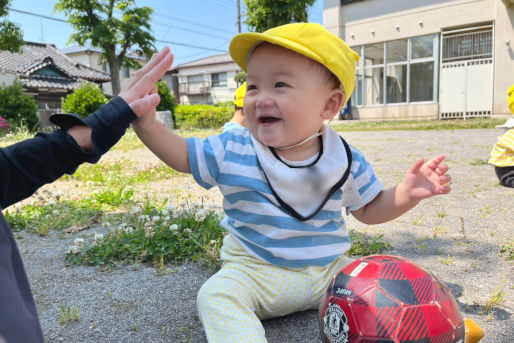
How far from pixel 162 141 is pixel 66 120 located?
1.40ft

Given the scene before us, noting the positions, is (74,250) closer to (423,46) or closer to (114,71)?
(423,46)

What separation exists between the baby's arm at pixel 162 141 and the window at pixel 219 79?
43560mm

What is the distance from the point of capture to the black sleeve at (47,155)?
133 centimetres

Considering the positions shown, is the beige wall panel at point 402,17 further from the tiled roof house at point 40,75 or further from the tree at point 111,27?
the tiled roof house at point 40,75

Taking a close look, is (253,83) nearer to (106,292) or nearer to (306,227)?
(306,227)

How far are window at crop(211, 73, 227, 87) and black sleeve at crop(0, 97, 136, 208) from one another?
43950 mm

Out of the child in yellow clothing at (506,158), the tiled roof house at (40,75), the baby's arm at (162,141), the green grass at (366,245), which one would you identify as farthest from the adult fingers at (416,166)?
the tiled roof house at (40,75)

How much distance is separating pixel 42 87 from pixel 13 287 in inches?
1230

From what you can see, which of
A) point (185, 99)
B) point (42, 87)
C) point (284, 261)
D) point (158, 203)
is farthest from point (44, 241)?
point (185, 99)

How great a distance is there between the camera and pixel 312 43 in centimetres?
175

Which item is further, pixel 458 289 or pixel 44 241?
pixel 44 241

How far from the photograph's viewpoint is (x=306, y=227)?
6.04 ft

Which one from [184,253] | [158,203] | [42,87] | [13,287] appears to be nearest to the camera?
[13,287]

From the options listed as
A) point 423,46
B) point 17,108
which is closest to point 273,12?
point 423,46
